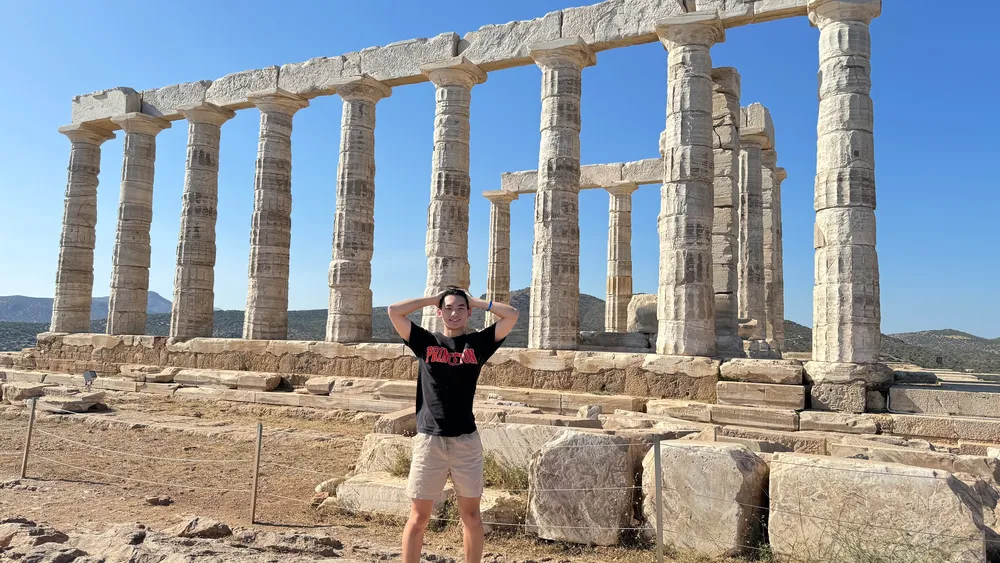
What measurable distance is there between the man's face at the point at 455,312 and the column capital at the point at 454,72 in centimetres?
1219

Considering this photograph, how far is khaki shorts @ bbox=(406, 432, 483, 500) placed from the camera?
14.1 ft

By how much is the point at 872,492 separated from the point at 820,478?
0.35 m

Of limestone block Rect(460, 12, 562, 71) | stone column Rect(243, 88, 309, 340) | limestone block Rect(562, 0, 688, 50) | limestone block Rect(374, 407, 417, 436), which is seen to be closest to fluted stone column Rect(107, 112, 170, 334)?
stone column Rect(243, 88, 309, 340)

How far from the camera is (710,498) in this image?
536cm

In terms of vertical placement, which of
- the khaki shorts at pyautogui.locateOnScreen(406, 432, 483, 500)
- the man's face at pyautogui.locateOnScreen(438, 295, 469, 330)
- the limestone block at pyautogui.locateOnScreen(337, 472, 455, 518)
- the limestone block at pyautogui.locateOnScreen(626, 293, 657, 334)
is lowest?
the limestone block at pyautogui.locateOnScreen(337, 472, 455, 518)

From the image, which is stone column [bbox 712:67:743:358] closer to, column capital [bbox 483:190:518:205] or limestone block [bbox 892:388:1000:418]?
limestone block [bbox 892:388:1000:418]

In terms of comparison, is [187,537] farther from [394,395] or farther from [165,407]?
[165,407]

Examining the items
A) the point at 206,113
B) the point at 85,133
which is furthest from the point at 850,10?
the point at 85,133

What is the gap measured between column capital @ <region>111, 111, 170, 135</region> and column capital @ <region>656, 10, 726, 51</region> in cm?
1504

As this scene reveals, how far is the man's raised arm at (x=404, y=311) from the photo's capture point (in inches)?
180

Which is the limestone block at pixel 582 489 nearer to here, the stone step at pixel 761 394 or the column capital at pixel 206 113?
the stone step at pixel 761 394

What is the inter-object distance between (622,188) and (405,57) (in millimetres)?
9492

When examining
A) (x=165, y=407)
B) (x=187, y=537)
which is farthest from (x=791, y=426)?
(x=165, y=407)

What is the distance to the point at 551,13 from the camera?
14836 millimetres
